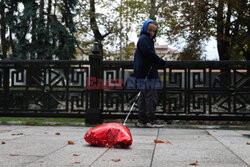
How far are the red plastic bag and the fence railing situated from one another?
3.03m

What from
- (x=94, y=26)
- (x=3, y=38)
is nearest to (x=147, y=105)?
(x=94, y=26)

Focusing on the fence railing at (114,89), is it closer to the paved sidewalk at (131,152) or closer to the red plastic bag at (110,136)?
the paved sidewalk at (131,152)

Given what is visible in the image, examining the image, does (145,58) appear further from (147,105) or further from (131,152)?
(131,152)

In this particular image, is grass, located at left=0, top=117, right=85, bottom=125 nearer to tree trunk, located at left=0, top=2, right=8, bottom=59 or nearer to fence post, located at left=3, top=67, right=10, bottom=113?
fence post, located at left=3, top=67, right=10, bottom=113

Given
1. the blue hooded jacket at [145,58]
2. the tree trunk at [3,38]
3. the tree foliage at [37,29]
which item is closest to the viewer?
the blue hooded jacket at [145,58]

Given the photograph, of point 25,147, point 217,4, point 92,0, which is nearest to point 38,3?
point 92,0

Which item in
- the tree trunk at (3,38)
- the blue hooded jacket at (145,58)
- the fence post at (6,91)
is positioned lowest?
the fence post at (6,91)

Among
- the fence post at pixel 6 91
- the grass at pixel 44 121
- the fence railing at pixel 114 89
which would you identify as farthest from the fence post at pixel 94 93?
the fence post at pixel 6 91

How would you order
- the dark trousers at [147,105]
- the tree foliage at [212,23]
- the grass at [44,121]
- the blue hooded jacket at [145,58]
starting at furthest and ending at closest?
the tree foliage at [212,23] → the grass at [44,121] → the dark trousers at [147,105] → the blue hooded jacket at [145,58]

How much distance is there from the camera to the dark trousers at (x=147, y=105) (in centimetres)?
723

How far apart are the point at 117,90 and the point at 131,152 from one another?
369 cm

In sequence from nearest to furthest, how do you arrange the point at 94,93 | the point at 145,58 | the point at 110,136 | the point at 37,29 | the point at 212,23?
the point at 110,136 → the point at 145,58 → the point at 94,93 → the point at 212,23 → the point at 37,29

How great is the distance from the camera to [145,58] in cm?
714

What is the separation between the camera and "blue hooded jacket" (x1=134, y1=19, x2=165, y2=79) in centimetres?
695
